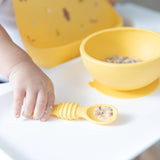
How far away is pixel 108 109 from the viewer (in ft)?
1.66

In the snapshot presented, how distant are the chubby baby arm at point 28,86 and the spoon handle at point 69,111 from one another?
0.02 metres

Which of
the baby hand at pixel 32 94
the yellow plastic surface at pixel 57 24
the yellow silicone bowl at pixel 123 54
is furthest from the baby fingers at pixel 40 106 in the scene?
the yellow plastic surface at pixel 57 24

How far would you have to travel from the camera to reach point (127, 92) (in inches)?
22.4

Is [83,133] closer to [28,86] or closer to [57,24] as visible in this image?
[28,86]

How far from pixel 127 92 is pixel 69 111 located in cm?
15

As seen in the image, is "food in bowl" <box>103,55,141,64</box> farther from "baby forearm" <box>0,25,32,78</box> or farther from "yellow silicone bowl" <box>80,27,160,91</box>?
"baby forearm" <box>0,25,32,78</box>

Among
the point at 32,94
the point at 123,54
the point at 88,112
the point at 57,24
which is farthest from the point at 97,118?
the point at 57,24

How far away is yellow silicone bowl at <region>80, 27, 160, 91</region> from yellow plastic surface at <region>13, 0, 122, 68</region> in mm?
152

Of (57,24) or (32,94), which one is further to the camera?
(57,24)

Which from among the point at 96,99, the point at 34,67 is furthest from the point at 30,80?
the point at 96,99

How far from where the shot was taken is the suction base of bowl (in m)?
0.56

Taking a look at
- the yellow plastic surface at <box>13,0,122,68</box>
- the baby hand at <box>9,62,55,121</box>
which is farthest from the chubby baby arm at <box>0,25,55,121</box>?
the yellow plastic surface at <box>13,0,122,68</box>

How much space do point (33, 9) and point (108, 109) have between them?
45 centimetres

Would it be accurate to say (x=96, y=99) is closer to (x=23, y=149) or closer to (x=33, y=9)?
(x=23, y=149)
